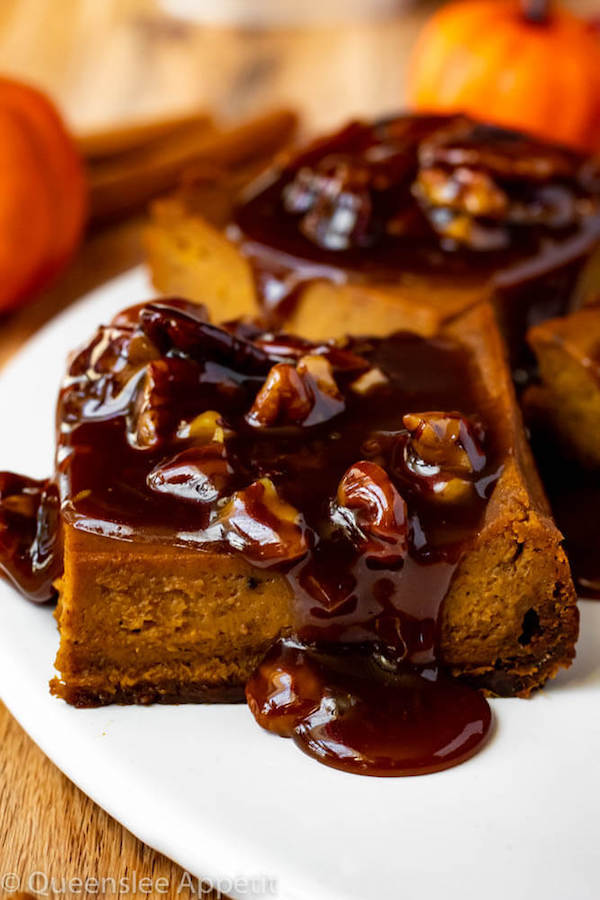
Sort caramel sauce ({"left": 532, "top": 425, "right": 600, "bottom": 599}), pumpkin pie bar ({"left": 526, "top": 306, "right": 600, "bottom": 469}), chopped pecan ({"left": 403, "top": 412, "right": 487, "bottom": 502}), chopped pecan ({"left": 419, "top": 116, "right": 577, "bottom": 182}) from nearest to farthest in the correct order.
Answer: chopped pecan ({"left": 403, "top": 412, "right": 487, "bottom": 502}) → caramel sauce ({"left": 532, "top": 425, "right": 600, "bottom": 599}) → pumpkin pie bar ({"left": 526, "top": 306, "right": 600, "bottom": 469}) → chopped pecan ({"left": 419, "top": 116, "right": 577, "bottom": 182})

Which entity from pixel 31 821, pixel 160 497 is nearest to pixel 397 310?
pixel 160 497

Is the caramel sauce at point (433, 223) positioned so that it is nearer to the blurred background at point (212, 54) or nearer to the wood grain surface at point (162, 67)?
the wood grain surface at point (162, 67)

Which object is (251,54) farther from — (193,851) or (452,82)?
(193,851)

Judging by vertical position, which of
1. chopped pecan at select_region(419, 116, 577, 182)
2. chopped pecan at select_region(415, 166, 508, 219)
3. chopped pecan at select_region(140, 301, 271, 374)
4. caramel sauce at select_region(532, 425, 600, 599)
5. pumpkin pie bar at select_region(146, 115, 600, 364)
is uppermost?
chopped pecan at select_region(140, 301, 271, 374)

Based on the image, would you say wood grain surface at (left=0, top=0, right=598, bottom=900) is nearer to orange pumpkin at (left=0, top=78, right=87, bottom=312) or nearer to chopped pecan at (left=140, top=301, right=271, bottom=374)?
orange pumpkin at (left=0, top=78, right=87, bottom=312)

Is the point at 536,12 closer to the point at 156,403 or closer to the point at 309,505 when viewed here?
the point at 156,403

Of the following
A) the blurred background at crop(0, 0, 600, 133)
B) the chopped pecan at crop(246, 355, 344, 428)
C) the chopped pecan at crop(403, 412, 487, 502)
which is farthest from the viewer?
the blurred background at crop(0, 0, 600, 133)

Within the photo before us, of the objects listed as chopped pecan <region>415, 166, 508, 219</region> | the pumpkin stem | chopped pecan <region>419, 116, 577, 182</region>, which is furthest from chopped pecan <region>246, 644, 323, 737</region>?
the pumpkin stem

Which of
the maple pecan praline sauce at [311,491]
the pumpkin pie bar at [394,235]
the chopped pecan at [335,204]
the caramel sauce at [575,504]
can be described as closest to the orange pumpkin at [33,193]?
the pumpkin pie bar at [394,235]
